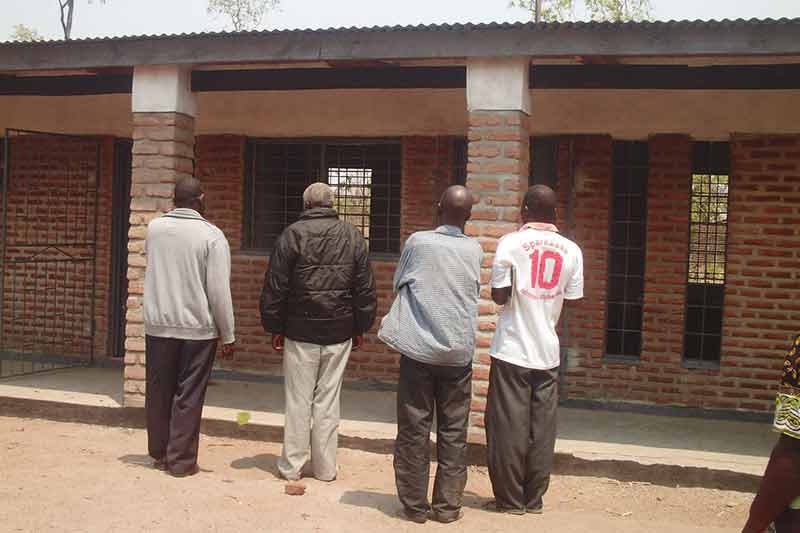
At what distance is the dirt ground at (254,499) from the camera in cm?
534

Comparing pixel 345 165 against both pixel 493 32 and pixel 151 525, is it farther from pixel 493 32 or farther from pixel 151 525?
pixel 151 525

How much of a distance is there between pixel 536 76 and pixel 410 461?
3.43m

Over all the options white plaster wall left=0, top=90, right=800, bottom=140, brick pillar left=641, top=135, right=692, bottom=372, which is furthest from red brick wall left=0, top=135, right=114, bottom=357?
brick pillar left=641, top=135, right=692, bottom=372

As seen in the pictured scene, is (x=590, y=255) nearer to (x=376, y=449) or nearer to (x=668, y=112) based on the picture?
(x=668, y=112)

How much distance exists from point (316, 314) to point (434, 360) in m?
0.99

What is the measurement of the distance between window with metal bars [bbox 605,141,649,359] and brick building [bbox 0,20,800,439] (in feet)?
0.07

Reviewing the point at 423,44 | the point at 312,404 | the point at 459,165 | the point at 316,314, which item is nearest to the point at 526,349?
the point at 316,314

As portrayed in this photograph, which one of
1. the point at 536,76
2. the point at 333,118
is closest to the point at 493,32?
the point at 536,76

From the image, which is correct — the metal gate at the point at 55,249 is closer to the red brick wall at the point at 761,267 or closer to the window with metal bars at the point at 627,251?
the window with metal bars at the point at 627,251

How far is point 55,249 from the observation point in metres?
10.6

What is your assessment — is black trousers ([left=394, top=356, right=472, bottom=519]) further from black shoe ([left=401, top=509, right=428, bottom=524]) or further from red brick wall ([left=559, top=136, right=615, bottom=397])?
red brick wall ([left=559, top=136, right=615, bottom=397])

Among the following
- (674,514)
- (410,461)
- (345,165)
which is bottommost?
(674,514)

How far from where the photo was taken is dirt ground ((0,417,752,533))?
534 centimetres

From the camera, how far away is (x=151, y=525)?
17.1 ft
